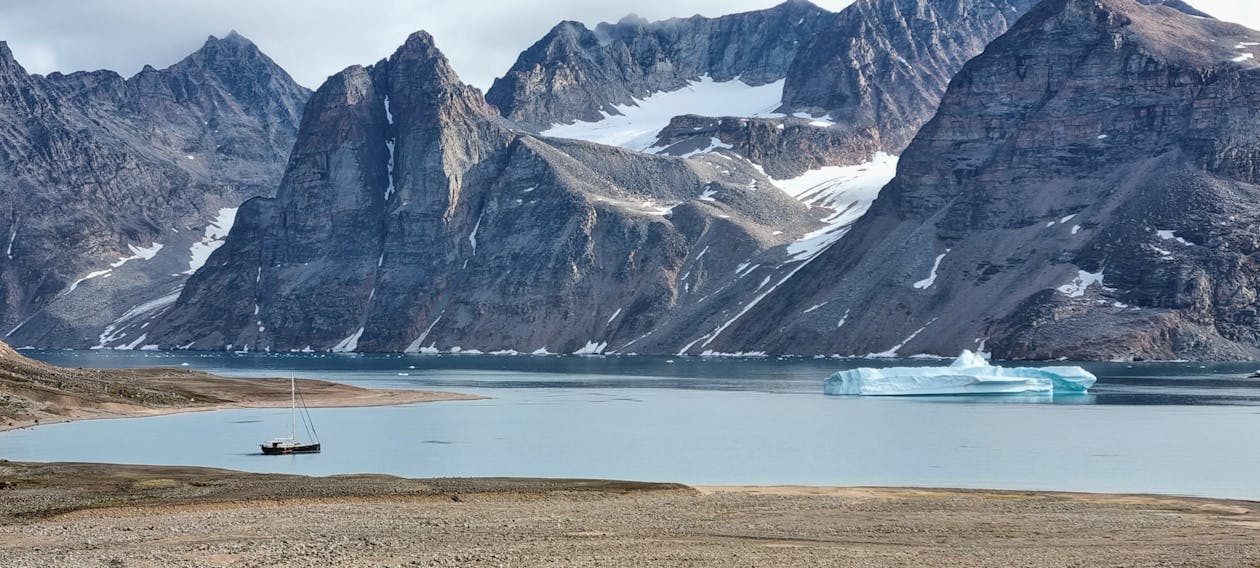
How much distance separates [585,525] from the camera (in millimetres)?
43938

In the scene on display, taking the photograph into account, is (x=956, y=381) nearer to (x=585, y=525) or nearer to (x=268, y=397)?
(x=268, y=397)

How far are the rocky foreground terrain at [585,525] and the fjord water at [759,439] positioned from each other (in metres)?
8.87

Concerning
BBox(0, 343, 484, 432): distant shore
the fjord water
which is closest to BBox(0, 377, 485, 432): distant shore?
BBox(0, 343, 484, 432): distant shore

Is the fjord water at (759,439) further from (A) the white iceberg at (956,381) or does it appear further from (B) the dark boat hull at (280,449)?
(A) the white iceberg at (956,381)

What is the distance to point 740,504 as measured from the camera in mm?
49406

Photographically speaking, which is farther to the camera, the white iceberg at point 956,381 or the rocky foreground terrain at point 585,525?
the white iceberg at point 956,381

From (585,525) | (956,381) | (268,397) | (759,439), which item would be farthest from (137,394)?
(585,525)

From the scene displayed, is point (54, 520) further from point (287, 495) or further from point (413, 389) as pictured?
point (413, 389)

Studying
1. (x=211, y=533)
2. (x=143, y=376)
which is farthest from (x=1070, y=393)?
(x=211, y=533)

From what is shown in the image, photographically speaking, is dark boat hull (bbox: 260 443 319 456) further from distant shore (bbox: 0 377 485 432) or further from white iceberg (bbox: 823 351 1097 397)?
white iceberg (bbox: 823 351 1097 397)

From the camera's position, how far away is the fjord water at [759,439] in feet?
211

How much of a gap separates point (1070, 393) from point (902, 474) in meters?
76.5

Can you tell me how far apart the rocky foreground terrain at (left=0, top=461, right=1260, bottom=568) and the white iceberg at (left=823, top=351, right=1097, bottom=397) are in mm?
82141

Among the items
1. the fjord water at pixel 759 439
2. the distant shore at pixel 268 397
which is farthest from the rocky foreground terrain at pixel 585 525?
the distant shore at pixel 268 397
